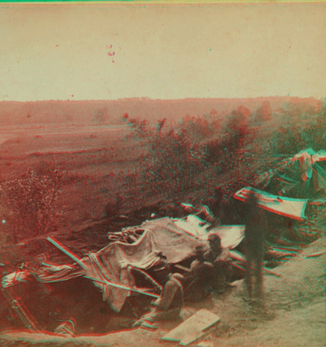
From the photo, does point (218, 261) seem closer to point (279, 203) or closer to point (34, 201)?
point (279, 203)

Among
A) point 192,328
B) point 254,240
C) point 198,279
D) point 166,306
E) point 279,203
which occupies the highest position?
point 279,203

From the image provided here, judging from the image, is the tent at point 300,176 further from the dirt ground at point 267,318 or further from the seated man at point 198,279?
the seated man at point 198,279

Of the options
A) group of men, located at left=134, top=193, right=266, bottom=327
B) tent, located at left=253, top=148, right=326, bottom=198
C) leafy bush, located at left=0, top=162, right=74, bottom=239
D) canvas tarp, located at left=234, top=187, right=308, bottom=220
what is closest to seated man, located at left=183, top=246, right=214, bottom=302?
group of men, located at left=134, top=193, right=266, bottom=327

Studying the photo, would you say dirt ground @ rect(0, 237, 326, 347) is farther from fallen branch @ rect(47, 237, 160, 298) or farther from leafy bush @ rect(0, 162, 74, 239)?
leafy bush @ rect(0, 162, 74, 239)

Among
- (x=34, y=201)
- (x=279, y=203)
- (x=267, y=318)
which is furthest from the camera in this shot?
(x=279, y=203)

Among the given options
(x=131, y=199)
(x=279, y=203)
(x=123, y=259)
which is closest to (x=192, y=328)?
(x=123, y=259)

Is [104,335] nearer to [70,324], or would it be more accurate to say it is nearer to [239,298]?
[70,324]

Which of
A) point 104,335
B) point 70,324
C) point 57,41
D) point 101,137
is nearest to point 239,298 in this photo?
point 104,335
